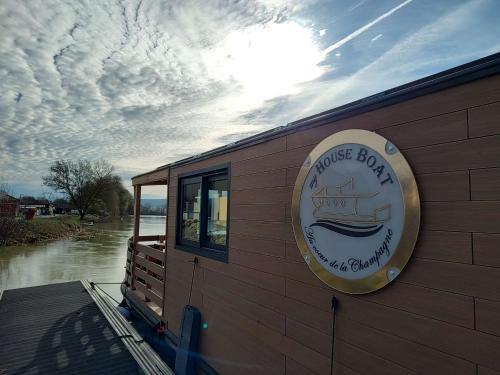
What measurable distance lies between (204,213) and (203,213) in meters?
0.01

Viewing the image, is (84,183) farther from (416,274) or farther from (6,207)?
(416,274)

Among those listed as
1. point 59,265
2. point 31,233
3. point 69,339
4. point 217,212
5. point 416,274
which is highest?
point 217,212

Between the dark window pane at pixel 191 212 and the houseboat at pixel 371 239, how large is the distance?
813 mm

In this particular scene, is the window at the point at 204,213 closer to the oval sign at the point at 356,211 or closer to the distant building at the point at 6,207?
the oval sign at the point at 356,211

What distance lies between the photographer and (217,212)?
3.56 m

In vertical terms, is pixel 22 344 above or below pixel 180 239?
below

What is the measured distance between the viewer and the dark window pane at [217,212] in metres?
3.40

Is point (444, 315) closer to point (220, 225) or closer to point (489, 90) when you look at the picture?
point (489, 90)

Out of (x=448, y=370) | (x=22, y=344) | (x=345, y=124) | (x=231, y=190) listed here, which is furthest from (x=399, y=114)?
(x=22, y=344)

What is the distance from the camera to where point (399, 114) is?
168cm

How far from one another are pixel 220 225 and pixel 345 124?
1940 mm

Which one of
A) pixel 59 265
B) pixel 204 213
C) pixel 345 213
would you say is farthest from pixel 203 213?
pixel 59 265

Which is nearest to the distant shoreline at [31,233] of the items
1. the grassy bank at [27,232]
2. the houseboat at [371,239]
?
the grassy bank at [27,232]

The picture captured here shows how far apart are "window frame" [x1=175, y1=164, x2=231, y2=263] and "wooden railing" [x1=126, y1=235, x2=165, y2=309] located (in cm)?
80
